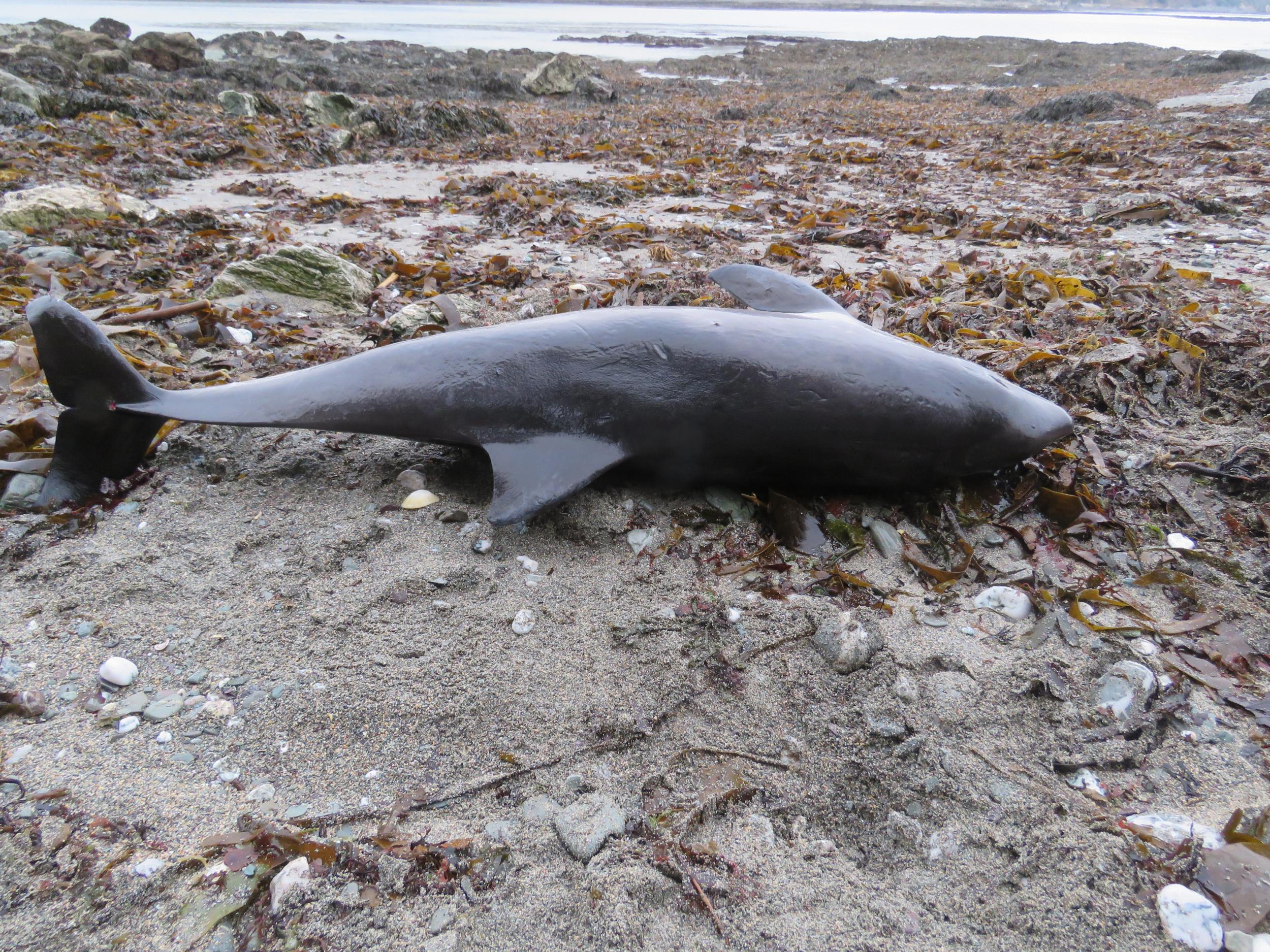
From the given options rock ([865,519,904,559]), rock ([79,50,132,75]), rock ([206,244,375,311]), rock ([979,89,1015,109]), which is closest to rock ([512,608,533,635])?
rock ([865,519,904,559])

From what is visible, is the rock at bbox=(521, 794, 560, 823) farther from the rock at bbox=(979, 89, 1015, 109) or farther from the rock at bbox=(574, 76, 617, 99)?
the rock at bbox=(979, 89, 1015, 109)

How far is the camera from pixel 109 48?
16750 millimetres

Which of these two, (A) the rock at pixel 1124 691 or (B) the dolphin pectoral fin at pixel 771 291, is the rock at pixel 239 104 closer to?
(B) the dolphin pectoral fin at pixel 771 291

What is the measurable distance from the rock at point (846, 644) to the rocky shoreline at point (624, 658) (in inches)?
0.4

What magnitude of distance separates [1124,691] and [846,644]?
85cm

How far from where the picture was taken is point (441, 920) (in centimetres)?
168

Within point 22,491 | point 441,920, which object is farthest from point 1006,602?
point 22,491

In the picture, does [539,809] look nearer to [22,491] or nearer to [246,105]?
[22,491]

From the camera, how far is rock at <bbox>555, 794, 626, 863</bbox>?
72.9 inches

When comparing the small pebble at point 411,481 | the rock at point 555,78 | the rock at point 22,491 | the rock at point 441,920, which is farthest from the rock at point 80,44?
the rock at point 441,920

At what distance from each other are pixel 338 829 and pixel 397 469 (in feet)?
5.79

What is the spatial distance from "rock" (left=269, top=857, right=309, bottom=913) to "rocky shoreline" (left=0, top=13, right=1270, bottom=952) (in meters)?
0.01

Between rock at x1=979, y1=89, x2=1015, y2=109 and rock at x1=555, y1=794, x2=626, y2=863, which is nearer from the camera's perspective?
rock at x1=555, y1=794, x2=626, y2=863

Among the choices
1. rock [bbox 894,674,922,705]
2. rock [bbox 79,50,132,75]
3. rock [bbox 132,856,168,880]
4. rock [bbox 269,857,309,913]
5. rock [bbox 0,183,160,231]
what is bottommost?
rock [bbox 269,857,309,913]
